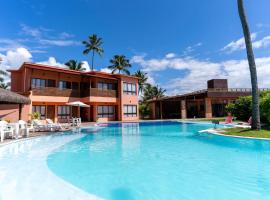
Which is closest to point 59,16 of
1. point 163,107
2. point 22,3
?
point 22,3

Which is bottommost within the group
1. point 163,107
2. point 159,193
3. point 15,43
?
point 159,193

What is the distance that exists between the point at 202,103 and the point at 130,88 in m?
14.6

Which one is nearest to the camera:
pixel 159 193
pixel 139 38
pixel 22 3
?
pixel 159 193

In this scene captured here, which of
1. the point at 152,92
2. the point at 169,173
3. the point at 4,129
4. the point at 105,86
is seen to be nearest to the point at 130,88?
the point at 105,86

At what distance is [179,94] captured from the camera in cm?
4050

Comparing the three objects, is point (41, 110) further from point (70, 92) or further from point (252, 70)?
point (252, 70)

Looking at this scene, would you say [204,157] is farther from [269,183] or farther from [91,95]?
[91,95]

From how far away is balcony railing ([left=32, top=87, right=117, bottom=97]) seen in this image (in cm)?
2394

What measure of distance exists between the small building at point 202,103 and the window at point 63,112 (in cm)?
1710

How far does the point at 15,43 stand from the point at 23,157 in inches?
863

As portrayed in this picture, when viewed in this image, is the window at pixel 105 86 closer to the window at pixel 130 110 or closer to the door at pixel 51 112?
the window at pixel 130 110

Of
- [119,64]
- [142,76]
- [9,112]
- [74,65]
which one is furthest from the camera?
[142,76]

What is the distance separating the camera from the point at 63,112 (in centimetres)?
2691

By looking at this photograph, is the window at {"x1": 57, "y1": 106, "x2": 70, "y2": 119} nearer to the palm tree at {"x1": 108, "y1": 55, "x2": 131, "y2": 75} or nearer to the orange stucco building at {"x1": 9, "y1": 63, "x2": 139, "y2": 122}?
the orange stucco building at {"x1": 9, "y1": 63, "x2": 139, "y2": 122}
